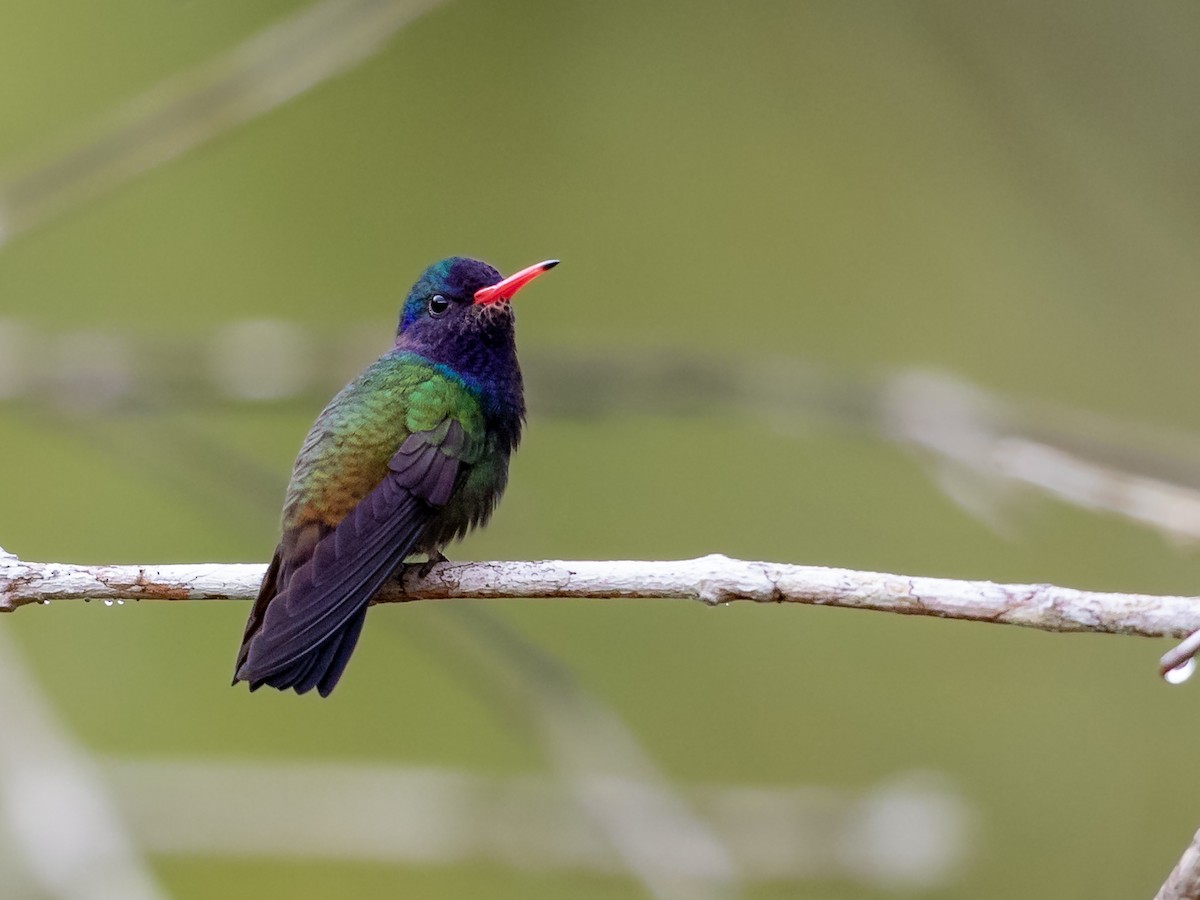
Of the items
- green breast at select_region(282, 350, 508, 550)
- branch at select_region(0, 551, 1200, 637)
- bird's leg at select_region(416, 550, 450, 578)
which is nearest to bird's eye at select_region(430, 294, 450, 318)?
green breast at select_region(282, 350, 508, 550)

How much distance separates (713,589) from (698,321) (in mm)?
5227

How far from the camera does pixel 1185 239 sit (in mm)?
5344

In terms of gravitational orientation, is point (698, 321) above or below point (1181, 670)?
above

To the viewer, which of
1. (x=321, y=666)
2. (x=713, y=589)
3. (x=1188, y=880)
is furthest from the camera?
(x=321, y=666)

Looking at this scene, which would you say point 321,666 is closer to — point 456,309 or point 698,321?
point 456,309

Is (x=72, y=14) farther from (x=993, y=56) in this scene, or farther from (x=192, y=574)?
(x=192, y=574)

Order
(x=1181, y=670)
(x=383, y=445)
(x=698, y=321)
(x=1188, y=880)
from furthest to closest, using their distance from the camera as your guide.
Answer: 1. (x=698, y=321)
2. (x=383, y=445)
3. (x=1181, y=670)
4. (x=1188, y=880)

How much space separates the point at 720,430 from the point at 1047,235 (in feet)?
6.54

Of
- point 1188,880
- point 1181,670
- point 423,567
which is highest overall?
point 423,567

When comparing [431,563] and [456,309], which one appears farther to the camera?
[456,309]

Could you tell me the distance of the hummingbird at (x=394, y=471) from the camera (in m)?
2.64

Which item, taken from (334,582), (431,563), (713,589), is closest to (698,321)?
(431,563)

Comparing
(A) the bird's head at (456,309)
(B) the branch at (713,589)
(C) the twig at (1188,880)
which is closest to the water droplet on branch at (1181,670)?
(B) the branch at (713,589)

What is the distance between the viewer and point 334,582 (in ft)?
8.81
